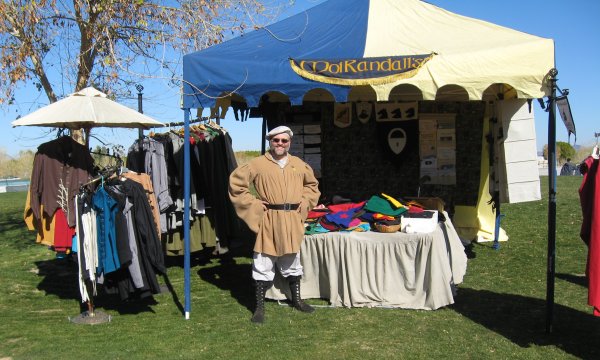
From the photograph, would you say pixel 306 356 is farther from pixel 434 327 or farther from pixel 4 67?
pixel 4 67

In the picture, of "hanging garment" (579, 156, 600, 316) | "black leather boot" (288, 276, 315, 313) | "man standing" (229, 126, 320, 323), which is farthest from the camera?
"black leather boot" (288, 276, 315, 313)

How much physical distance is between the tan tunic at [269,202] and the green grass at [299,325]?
709 millimetres

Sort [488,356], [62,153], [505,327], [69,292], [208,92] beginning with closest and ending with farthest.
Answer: [488,356] < [505,327] < [208,92] < [62,153] < [69,292]

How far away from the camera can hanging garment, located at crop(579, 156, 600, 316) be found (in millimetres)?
3598

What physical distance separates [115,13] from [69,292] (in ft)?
15.0

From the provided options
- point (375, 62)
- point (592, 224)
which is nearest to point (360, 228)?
point (375, 62)

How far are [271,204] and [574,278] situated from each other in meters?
3.69

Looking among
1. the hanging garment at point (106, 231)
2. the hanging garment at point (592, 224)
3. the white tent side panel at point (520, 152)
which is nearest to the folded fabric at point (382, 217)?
the white tent side panel at point (520, 152)

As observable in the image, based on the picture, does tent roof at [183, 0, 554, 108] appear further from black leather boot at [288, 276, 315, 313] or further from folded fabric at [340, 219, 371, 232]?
black leather boot at [288, 276, 315, 313]

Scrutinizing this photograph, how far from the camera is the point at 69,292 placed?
623cm

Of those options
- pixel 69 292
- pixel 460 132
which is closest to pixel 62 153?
pixel 69 292

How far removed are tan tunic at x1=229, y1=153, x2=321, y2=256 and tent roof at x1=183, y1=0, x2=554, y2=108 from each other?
2.13 feet

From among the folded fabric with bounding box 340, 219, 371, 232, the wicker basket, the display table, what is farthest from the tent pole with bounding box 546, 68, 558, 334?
the folded fabric with bounding box 340, 219, 371, 232

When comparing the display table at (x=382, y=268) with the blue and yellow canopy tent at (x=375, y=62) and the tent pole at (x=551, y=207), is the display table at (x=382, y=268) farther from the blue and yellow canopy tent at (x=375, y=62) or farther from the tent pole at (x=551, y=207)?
the blue and yellow canopy tent at (x=375, y=62)
